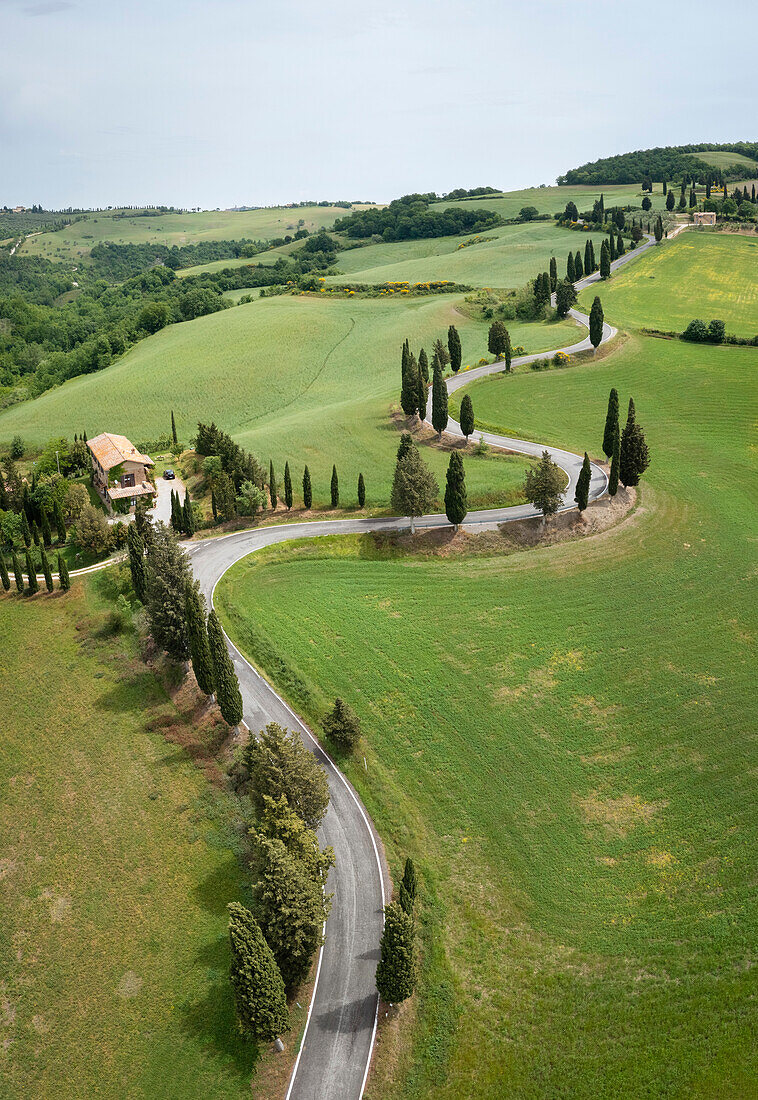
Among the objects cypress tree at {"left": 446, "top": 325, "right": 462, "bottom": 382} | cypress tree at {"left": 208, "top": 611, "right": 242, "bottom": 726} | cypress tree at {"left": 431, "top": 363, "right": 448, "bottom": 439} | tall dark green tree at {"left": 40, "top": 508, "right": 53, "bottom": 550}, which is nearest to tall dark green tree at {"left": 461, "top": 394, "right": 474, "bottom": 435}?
cypress tree at {"left": 431, "top": 363, "right": 448, "bottom": 439}

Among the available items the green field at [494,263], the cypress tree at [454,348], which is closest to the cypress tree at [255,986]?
the cypress tree at [454,348]

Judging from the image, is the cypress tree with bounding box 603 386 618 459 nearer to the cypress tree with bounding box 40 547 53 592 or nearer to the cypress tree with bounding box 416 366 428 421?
the cypress tree with bounding box 416 366 428 421

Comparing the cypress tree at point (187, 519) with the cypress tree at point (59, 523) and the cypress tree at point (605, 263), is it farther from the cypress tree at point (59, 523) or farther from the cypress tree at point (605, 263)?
the cypress tree at point (605, 263)

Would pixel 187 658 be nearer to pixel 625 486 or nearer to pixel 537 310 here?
pixel 625 486

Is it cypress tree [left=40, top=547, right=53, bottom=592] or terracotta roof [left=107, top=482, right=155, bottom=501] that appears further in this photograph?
terracotta roof [left=107, top=482, right=155, bottom=501]

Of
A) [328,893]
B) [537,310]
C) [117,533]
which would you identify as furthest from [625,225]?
[328,893]

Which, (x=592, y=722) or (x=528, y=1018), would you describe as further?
(x=592, y=722)
